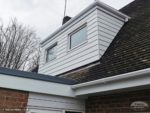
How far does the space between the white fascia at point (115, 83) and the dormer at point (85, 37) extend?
1.44m

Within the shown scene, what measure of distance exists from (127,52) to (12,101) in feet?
9.80

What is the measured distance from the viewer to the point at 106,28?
23.4ft

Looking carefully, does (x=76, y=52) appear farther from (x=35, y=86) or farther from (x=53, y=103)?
(x=35, y=86)

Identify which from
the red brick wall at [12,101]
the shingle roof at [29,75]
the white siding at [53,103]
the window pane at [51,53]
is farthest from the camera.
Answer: the window pane at [51,53]

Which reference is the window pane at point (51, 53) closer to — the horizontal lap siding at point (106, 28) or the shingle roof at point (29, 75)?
the horizontal lap siding at point (106, 28)

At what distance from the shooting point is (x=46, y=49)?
964 cm

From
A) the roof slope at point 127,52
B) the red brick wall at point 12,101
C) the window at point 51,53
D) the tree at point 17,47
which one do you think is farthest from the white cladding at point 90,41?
the tree at point 17,47

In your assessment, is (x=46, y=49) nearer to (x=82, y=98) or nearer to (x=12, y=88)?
(x=82, y=98)

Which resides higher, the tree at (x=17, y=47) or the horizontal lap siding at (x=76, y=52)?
the tree at (x=17, y=47)

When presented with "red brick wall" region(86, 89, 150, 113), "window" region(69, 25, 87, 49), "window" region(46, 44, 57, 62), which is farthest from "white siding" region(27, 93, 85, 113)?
"window" region(46, 44, 57, 62)

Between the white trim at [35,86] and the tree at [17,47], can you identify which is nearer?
the white trim at [35,86]

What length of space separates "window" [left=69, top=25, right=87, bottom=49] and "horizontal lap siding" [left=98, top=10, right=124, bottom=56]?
2.21ft

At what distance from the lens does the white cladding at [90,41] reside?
6648 millimetres

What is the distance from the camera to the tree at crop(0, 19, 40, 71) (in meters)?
19.8
